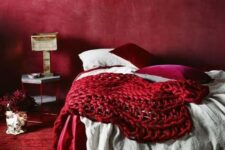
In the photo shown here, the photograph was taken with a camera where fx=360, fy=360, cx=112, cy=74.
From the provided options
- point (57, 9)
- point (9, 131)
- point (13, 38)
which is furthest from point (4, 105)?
point (57, 9)

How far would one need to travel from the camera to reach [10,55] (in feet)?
12.1

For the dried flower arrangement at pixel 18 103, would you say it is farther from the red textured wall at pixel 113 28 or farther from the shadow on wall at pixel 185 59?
the shadow on wall at pixel 185 59

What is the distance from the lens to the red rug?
2725 millimetres

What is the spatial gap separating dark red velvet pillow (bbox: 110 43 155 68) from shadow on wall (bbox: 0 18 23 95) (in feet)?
3.56

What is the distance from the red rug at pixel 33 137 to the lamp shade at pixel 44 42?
26.0 inches

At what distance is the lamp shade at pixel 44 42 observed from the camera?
134 inches

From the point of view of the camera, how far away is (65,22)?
3650mm

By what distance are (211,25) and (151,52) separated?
645 millimetres

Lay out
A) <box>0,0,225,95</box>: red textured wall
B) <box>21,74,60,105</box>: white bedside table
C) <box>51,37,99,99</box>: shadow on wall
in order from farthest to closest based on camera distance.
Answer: <box>51,37,99,99</box>: shadow on wall → <box>0,0,225,95</box>: red textured wall → <box>21,74,60,105</box>: white bedside table

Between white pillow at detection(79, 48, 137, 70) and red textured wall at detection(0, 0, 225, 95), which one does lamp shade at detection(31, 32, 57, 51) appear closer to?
red textured wall at detection(0, 0, 225, 95)

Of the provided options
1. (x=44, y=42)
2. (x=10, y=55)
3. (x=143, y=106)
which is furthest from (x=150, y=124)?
(x=10, y=55)

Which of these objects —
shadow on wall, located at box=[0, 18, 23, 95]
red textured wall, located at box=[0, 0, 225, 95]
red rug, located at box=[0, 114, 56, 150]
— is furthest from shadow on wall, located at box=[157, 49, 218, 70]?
shadow on wall, located at box=[0, 18, 23, 95]

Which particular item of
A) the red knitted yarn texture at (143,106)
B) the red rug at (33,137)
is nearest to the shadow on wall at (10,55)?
the red rug at (33,137)

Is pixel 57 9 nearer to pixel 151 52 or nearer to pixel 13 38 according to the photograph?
pixel 13 38
